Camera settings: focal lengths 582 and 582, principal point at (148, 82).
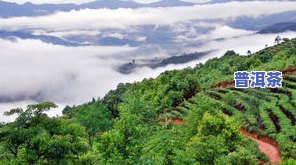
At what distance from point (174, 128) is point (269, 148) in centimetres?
1013

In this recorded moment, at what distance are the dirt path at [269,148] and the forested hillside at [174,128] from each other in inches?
24.3

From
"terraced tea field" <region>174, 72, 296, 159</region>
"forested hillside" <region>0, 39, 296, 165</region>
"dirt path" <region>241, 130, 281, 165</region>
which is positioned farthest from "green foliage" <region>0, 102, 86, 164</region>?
"dirt path" <region>241, 130, 281, 165</region>

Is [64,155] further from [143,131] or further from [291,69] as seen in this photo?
[291,69]

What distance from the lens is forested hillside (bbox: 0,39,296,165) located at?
31203mm

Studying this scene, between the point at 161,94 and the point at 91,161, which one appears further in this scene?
the point at 161,94

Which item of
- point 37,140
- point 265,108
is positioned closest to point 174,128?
point 265,108

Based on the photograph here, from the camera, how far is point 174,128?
61.2 meters

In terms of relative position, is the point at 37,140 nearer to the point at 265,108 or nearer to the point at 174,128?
the point at 174,128

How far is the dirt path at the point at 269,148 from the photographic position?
5684cm

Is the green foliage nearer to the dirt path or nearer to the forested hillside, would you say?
the forested hillside

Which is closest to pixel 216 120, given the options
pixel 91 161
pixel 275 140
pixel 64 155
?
pixel 275 140

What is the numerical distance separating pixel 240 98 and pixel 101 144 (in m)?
36.6

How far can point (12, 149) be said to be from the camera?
3158cm

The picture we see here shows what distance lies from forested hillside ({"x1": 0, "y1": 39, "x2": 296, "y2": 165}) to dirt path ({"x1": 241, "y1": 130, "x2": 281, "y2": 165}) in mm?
616
